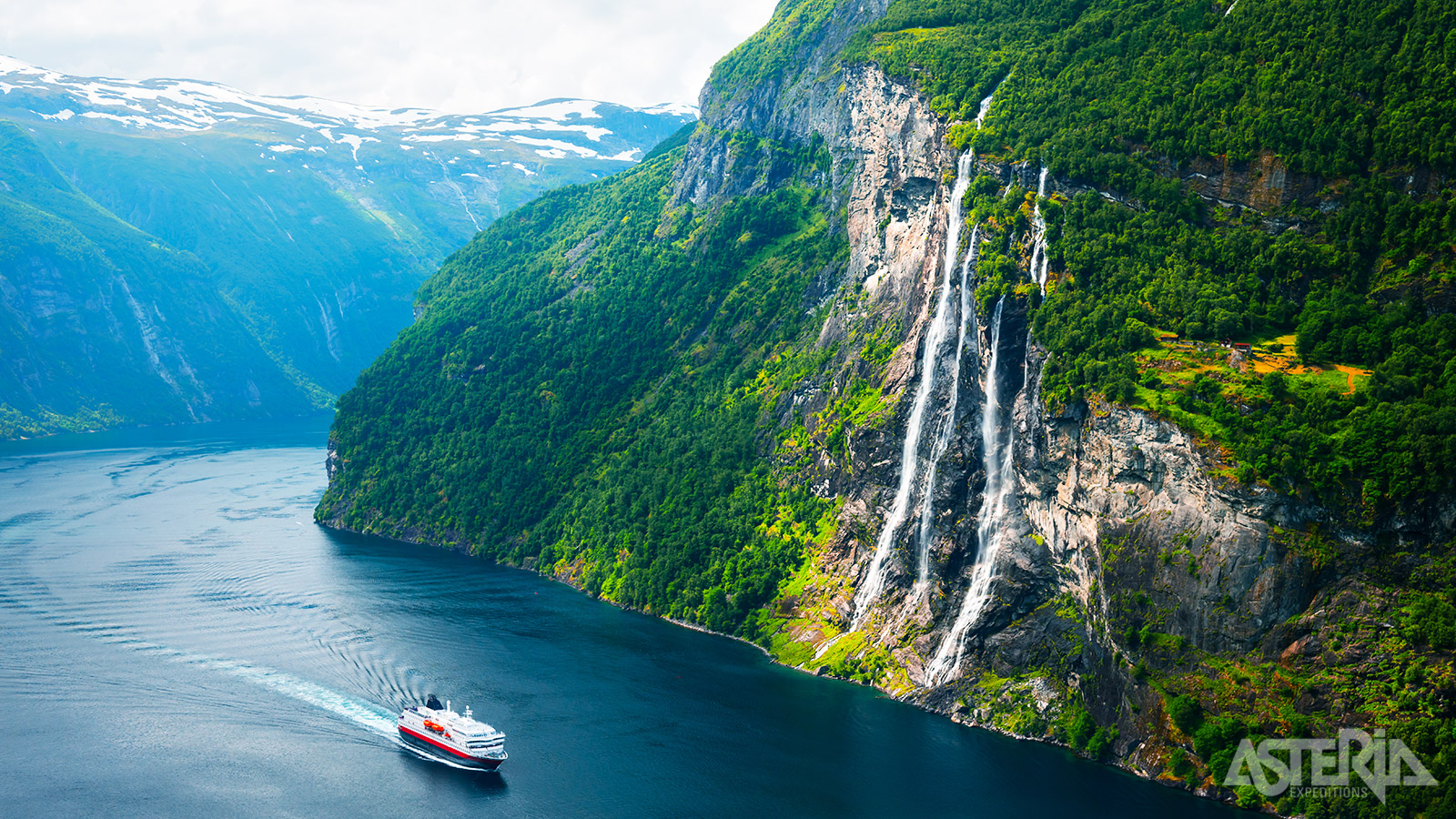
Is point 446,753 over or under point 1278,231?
under

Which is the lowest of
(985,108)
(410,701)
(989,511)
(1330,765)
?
(410,701)

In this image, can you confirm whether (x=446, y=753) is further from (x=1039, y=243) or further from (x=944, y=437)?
(x=1039, y=243)

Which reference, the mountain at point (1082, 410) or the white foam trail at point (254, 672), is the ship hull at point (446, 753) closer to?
the white foam trail at point (254, 672)

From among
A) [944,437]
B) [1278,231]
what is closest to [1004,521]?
[944,437]

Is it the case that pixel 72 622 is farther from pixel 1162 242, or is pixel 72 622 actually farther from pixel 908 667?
pixel 1162 242

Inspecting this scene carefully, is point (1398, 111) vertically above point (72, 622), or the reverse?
point (1398, 111)

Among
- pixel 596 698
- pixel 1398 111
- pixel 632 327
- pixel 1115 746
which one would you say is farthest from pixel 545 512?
pixel 1398 111

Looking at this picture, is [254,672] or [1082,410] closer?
[1082,410]
